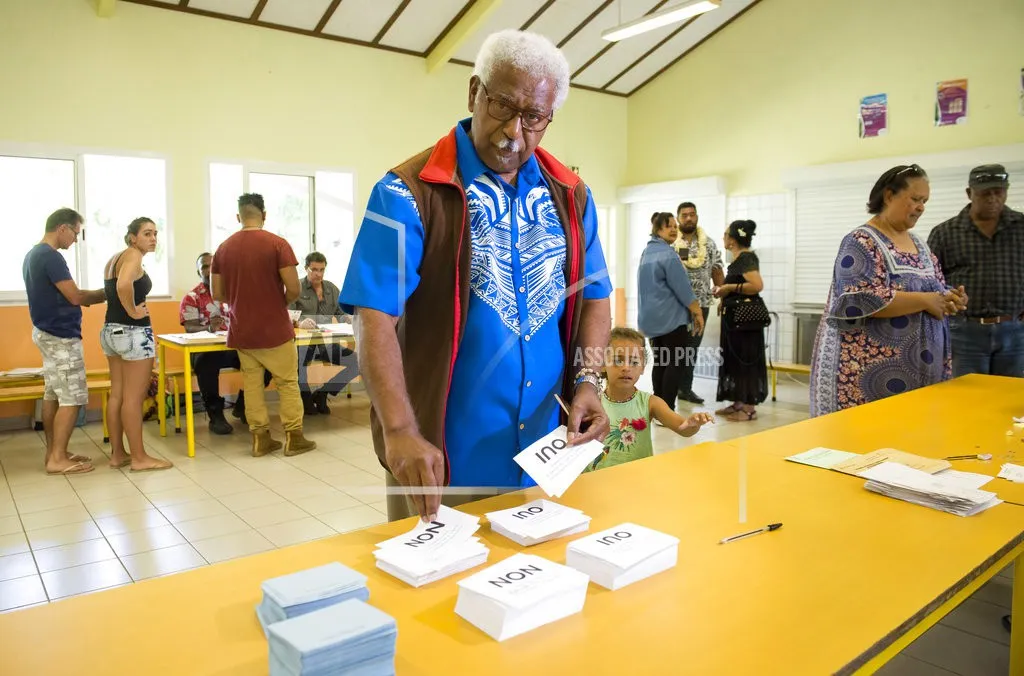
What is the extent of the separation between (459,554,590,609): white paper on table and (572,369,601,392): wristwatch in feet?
1.62

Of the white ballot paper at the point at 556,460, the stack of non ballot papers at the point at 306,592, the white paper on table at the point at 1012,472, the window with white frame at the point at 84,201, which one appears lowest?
the white paper on table at the point at 1012,472

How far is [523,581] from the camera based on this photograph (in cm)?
110

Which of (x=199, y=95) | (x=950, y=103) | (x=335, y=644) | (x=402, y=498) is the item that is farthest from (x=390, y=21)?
(x=335, y=644)

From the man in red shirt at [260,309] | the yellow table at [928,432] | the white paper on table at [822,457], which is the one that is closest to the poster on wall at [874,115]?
the yellow table at [928,432]

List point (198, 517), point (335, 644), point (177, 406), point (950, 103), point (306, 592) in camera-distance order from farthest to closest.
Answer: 1. point (950, 103)
2. point (177, 406)
3. point (198, 517)
4. point (306, 592)
5. point (335, 644)

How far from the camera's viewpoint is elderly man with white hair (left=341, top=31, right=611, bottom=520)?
1405mm

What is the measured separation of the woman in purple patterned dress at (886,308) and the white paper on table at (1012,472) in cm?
99

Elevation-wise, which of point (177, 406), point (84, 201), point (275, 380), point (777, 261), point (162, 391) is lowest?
point (177, 406)

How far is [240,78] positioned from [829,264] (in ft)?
21.1

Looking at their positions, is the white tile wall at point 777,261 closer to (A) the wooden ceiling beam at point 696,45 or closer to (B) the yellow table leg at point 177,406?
(A) the wooden ceiling beam at point 696,45

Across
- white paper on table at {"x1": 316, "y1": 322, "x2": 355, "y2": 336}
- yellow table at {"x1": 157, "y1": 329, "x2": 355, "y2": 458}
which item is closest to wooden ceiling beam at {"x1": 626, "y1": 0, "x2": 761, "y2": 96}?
white paper on table at {"x1": 316, "y1": 322, "x2": 355, "y2": 336}

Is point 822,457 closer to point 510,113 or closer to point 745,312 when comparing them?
point 510,113

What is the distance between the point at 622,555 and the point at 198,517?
11.0 feet

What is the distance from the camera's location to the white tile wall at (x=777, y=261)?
8.52 m
